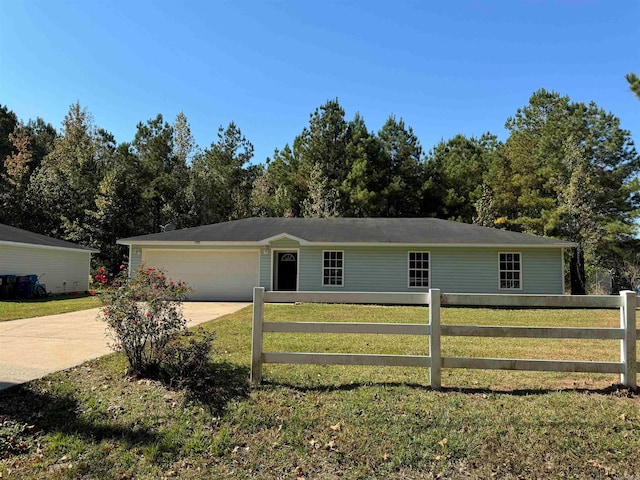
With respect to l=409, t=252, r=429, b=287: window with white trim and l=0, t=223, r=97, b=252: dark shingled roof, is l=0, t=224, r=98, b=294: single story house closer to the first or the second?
l=0, t=223, r=97, b=252: dark shingled roof

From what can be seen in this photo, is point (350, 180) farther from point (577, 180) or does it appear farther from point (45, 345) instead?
point (45, 345)

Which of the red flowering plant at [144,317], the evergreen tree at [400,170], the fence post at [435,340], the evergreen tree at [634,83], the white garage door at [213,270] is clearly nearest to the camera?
the fence post at [435,340]

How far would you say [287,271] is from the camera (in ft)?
62.1

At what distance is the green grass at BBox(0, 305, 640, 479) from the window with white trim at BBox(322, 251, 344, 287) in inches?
468

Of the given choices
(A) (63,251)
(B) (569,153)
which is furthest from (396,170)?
(A) (63,251)

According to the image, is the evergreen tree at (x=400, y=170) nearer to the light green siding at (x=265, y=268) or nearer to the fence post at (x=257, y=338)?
the light green siding at (x=265, y=268)

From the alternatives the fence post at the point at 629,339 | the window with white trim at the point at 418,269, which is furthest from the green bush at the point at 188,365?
the window with white trim at the point at 418,269

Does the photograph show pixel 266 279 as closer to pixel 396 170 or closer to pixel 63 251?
pixel 63 251

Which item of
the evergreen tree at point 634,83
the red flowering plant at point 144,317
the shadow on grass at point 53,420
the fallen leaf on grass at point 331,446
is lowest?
the fallen leaf on grass at point 331,446

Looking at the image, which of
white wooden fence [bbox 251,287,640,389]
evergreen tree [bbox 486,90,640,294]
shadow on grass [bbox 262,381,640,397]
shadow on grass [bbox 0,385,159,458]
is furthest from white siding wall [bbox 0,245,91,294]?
evergreen tree [bbox 486,90,640,294]

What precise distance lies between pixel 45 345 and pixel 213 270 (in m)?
10.9

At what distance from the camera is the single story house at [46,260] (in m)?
17.6

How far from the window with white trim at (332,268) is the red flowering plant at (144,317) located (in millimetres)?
12424

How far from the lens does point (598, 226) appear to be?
75.3 feet
